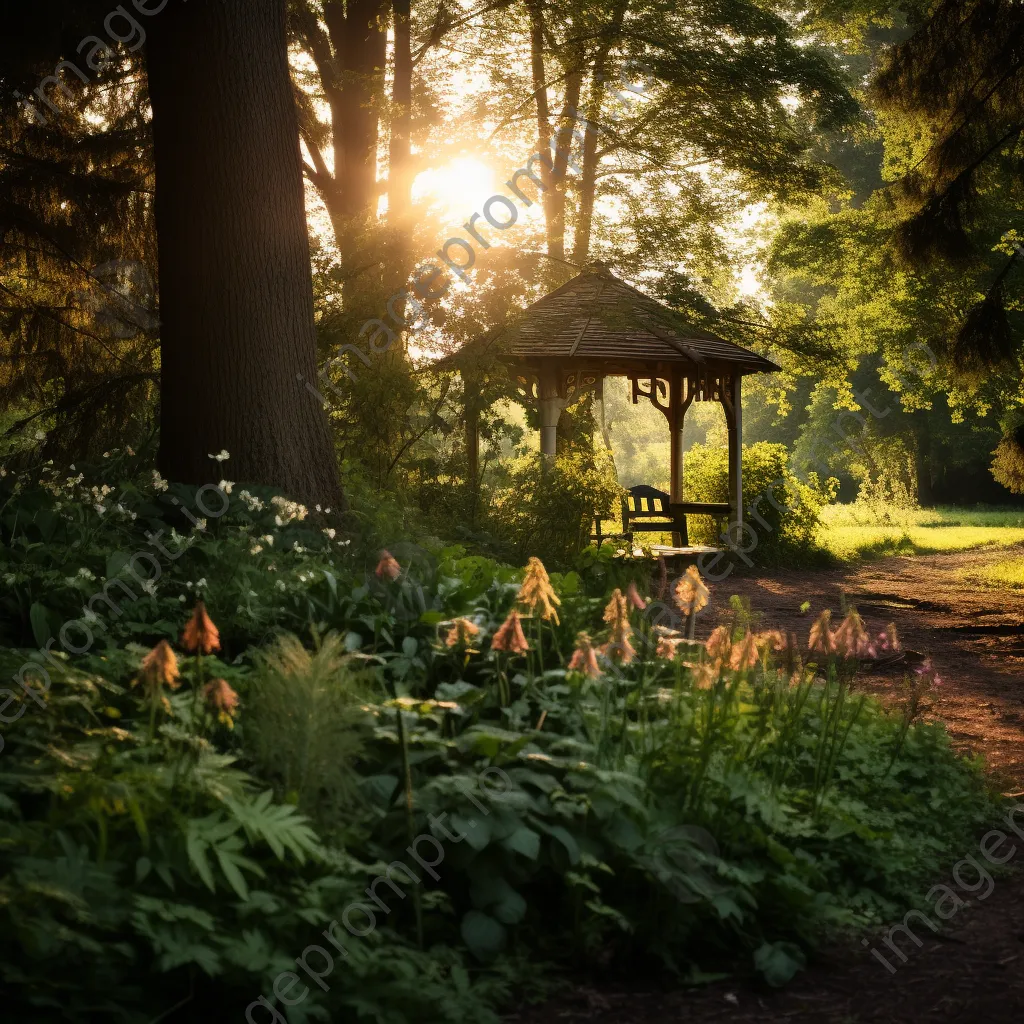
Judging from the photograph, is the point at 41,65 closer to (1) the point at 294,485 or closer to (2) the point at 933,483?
(1) the point at 294,485

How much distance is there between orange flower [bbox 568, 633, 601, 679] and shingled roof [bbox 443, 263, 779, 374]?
1122cm

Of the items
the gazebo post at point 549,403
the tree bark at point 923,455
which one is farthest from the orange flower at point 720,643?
the tree bark at point 923,455

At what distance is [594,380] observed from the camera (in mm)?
16672

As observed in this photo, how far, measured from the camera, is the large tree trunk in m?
6.41

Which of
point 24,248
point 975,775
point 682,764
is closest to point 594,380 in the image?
point 24,248

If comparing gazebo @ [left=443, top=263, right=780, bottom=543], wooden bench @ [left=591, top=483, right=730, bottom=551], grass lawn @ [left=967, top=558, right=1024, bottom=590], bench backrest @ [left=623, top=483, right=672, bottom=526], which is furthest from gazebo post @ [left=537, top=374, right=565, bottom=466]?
grass lawn @ [left=967, top=558, right=1024, bottom=590]

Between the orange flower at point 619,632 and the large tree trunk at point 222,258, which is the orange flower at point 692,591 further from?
the large tree trunk at point 222,258

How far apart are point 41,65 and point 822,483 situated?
16.0 meters

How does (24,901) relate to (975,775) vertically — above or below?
above

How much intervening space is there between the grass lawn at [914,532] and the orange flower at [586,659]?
39.6ft

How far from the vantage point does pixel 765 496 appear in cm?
1850

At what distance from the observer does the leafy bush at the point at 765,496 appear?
17.7 meters

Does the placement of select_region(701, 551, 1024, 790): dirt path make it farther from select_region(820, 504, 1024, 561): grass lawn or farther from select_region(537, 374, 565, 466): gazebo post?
select_region(537, 374, 565, 466): gazebo post

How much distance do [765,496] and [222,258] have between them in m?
13.5
